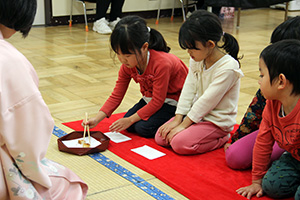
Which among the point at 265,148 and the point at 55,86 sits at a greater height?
the point at 265,148

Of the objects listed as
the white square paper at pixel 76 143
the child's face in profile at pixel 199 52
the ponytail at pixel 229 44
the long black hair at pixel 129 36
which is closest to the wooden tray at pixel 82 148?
the white square paper at pixel 76 143

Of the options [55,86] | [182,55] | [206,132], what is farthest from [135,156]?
[182,55]

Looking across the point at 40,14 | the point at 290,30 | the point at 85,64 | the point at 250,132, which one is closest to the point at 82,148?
the point at 250,132

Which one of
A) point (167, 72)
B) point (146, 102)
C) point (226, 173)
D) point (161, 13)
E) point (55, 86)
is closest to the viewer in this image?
point (226, 173)

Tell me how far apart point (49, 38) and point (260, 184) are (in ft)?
9.83

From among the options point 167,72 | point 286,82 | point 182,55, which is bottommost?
point 182,55

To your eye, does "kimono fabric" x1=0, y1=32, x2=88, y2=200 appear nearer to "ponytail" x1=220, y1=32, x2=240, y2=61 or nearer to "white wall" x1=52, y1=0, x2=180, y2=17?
"ponytail" x1=220, y1=32, x2=240, y2=61

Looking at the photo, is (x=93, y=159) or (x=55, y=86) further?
(x=55, y=86)

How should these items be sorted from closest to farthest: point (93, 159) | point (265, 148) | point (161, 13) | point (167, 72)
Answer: point (265, 148), point (93, 159), point (167, 72), point (161, 13)

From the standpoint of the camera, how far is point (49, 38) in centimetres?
403

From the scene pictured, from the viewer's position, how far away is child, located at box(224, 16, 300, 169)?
61.7 inches

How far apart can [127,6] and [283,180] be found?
401 cm

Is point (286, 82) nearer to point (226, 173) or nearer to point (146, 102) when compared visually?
point (226, 173)

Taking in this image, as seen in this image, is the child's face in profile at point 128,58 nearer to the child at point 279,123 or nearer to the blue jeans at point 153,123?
the blue jeans at point 153,123
